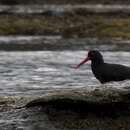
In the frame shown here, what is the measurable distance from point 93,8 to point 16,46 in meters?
23.1

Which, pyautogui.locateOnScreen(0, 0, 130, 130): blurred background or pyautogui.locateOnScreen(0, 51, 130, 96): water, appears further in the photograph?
pyautogui.locateOnScreen(0, 51, 130, 96): water

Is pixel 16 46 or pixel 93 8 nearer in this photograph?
pixel 16 46

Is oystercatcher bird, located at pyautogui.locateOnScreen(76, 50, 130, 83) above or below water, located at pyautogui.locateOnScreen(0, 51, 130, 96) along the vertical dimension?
above

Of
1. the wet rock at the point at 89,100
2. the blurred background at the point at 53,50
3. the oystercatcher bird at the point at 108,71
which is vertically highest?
the wet rock at the point at 89,100

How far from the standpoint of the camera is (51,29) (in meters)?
57.3

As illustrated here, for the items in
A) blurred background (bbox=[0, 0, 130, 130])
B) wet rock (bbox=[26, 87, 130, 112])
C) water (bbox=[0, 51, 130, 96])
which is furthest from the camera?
water (bbox=[0, 51, 130, 96])

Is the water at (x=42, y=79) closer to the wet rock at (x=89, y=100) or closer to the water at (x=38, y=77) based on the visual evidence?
the water at (x=38, y=77)

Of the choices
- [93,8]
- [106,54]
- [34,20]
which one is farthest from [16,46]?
[93,8]

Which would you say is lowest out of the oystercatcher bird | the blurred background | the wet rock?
the blurred background

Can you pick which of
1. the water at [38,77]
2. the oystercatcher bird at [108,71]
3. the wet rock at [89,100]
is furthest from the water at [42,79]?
the oystercatcher bird at [108,71]

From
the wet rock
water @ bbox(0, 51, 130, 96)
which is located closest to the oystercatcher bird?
water @ bbox(0, 51, 130, 96)

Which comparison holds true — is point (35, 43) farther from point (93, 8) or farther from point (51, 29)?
point (93, 8)

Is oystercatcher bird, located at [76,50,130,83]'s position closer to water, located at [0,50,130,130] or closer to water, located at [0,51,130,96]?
water, located at [0,50,130,130]

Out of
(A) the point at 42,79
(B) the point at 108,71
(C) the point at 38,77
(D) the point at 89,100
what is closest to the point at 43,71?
(C) the point at 38,77
